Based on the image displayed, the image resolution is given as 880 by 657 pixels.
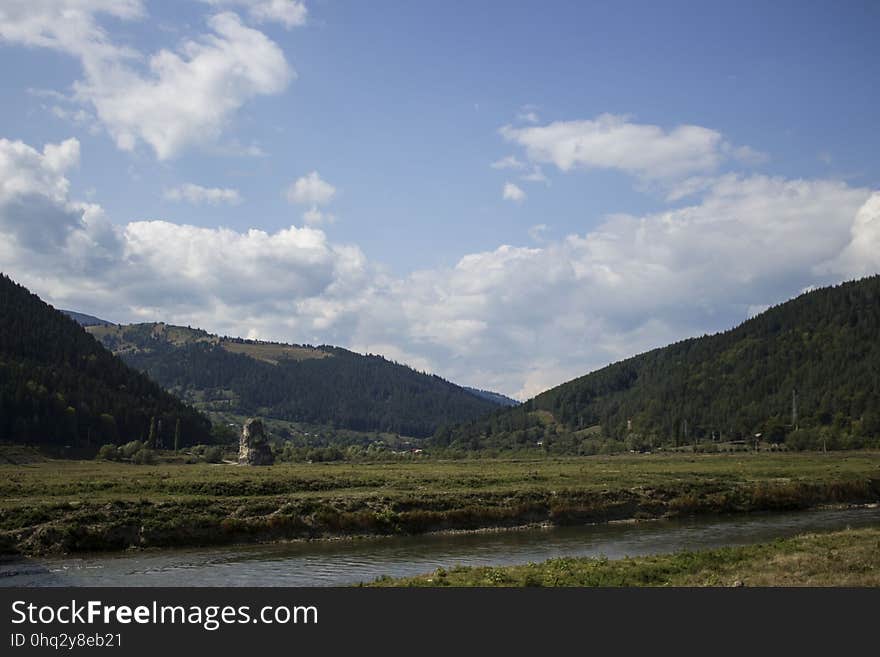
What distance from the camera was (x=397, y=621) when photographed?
18.8 metres

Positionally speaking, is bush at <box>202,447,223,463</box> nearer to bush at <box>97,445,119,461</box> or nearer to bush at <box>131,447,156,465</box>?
bush at <box>131,447,156,465</box>

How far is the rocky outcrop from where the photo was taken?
119 meters

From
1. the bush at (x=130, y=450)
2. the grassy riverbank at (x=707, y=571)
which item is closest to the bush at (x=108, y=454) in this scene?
the bush at (x=130, y=450)

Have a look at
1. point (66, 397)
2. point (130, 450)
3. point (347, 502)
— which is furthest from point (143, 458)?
point (347, 502)

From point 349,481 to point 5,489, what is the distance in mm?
30536

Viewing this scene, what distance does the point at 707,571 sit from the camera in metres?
28.2

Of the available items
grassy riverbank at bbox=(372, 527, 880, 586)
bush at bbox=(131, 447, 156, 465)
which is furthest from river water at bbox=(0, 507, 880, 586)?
bush at bbox=(131, 447, 156, 465)

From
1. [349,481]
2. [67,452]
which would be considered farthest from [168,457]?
[349,481]

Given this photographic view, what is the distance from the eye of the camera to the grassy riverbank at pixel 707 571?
84.2 feet

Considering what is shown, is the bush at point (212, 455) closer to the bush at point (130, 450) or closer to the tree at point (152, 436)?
the bush at point (130, 450)

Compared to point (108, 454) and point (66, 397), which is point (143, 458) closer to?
point (108, 454)

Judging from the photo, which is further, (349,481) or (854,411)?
(854,411)

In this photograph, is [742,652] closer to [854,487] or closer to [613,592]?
[613,592]

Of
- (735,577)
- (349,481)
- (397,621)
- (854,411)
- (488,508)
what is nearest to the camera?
(397,621)
